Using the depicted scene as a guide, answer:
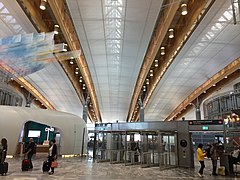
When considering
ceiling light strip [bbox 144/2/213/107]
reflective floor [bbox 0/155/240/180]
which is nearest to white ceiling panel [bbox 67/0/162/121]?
ceiling light strip [bbox 144/2/213/107]

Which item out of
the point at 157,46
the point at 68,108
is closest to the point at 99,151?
the point at 157,46

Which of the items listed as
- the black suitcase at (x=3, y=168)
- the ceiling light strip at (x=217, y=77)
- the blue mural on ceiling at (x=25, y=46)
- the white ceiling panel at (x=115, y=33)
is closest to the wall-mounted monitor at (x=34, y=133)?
the white ceiling panel at (x=115, y=33)

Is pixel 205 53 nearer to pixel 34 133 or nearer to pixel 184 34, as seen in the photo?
pixel 184 34

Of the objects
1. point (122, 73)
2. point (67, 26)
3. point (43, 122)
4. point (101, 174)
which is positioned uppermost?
point (67, 26)

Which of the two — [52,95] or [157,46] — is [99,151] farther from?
[52,95]

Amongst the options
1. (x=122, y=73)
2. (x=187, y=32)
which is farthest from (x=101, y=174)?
(x=122, y=73)

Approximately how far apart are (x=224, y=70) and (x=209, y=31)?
732cm

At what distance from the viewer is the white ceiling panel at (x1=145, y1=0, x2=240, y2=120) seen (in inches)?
424

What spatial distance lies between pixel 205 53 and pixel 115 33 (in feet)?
20.7

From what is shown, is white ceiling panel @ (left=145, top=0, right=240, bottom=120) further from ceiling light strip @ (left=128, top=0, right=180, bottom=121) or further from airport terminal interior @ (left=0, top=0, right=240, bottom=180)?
ceiling light strip @ (left=128, top=0, right=180, bottom=121)

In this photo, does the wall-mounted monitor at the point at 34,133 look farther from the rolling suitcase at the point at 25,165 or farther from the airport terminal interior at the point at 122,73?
the rolling suitcase at the point at 25,165

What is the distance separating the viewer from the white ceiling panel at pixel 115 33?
9867mm

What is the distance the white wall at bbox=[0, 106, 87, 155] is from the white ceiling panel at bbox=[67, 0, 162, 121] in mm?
4616

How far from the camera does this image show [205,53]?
1483 cm
